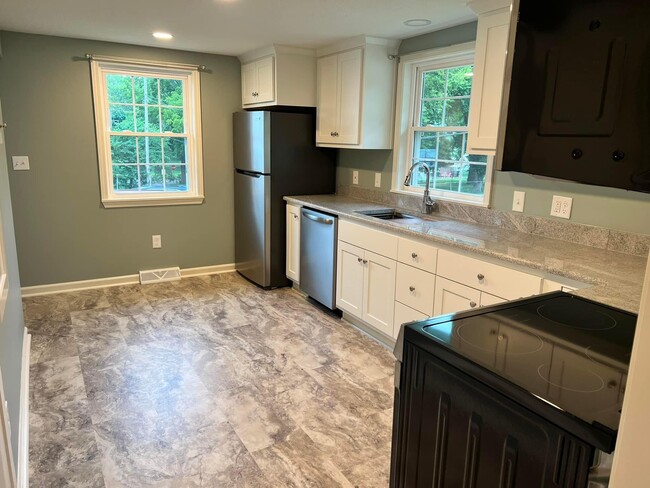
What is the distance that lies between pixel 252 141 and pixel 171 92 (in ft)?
3.31

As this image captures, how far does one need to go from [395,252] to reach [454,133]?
3.55 ft

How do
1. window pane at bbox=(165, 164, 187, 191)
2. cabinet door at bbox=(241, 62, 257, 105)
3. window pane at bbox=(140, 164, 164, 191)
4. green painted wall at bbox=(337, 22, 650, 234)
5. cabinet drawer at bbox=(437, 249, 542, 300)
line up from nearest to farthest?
cabinet drawer at bbox=(437, 249, 542, 300) → green painted wall at bbox=(337, 22, 650, 234) → cabinet door at bbox=(241, 62, 257, 105) → window pane at bbox=(140, 164, 164, 191) → window pane at bbox=(165, 164, 187, 191)

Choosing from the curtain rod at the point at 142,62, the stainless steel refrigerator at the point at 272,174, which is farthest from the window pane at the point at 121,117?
the stainless steel refrigerator at the point at 272,174

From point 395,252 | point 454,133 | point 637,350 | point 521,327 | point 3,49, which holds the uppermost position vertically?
point 3,49

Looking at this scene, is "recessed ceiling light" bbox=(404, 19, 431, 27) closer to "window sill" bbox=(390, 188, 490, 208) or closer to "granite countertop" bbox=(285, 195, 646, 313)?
"window sill" bbox=(390, 188, 490, 208)

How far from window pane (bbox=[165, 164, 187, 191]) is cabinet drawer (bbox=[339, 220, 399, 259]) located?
2.03 meters

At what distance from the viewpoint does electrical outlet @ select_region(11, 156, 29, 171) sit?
394cm

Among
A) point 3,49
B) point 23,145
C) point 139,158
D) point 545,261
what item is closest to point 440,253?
point 545,261

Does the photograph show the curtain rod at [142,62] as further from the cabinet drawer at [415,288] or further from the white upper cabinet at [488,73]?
the cabinet drawer at [415,288]

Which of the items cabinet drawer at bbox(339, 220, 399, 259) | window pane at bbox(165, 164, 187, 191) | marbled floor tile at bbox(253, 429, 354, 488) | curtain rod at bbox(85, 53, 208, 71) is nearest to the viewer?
marbled floor tile at bbox(253, 429, 354, 488)

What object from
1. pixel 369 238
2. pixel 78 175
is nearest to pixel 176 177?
pixel 78 175

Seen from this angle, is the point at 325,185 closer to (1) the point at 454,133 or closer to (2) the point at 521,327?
(1) the point at 454,133

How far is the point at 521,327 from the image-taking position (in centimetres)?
122

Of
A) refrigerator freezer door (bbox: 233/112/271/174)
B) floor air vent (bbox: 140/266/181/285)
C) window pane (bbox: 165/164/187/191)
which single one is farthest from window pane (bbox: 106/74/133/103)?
floor air vent (bbox: 140/266/181/285)
